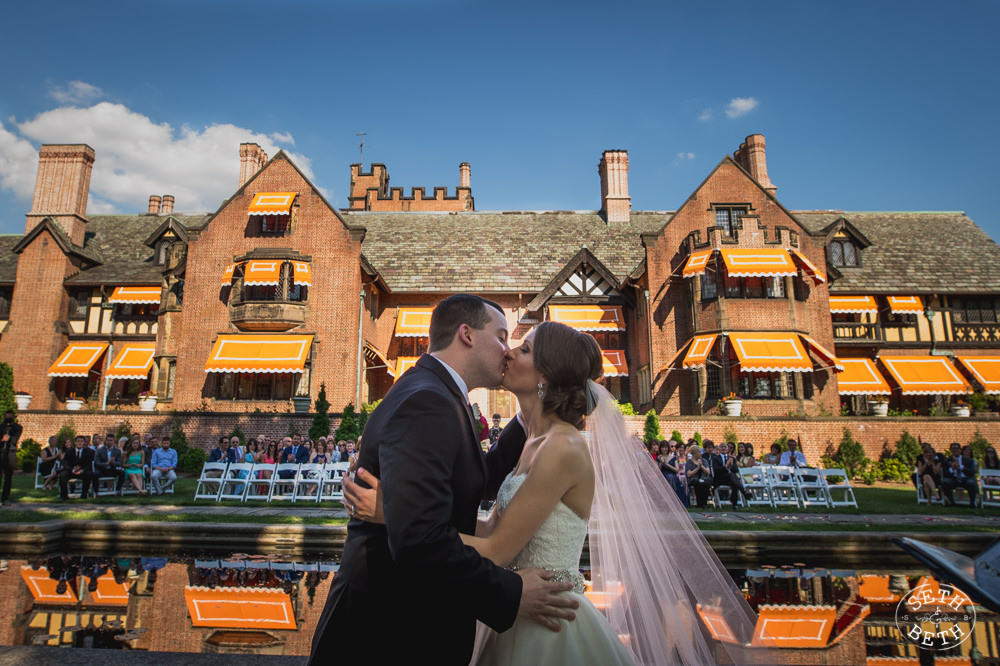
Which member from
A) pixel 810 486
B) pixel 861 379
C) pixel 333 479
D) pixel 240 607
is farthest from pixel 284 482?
pixel 861 379

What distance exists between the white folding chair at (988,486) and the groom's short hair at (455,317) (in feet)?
53.2

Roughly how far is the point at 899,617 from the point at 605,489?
16.0 feet

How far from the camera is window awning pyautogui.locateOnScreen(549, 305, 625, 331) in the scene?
25875mm

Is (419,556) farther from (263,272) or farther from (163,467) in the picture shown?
(263,272)

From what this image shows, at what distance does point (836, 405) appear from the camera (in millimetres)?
23203

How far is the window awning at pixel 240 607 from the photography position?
5.56 meters

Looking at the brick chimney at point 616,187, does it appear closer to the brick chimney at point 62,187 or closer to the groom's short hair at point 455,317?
the brick chimney at point 62,187

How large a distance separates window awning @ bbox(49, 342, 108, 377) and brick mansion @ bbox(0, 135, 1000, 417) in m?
0.10

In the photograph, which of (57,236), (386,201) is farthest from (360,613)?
(386,201)

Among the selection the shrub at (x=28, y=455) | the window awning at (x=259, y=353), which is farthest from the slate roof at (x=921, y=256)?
the shrub at (x=28, y=455)

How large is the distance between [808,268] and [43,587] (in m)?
25.3

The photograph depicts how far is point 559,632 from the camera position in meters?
2.47

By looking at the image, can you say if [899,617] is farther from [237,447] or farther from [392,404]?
[237,447]

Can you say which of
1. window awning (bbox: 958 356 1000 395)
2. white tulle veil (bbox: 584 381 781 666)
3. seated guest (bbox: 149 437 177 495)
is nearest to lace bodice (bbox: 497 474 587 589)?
white tulle veil (bbox: 584 381 781 666)
